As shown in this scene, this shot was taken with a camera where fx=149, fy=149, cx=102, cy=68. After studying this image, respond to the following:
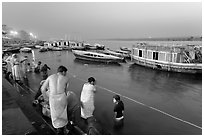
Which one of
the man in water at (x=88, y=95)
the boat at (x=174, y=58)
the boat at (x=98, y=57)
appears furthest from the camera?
the boat at (x=98, y=57)

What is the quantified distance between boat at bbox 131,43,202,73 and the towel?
19.9 meters

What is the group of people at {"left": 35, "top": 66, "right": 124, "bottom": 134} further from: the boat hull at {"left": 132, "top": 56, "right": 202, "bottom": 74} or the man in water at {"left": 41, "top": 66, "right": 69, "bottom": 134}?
the boat hull at {"left": 132, "top": 56, "right": 202, "bottom": 74}

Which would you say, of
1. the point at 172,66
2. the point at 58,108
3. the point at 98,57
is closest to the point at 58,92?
the point at 58,108

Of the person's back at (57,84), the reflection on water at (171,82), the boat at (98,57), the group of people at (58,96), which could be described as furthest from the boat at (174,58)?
the person's back at (57,84)

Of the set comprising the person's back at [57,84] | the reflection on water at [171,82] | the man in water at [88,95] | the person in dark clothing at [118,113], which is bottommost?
the reflection on water at [171,82]

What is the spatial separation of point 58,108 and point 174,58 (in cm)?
2058

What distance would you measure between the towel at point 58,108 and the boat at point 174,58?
19898 mm

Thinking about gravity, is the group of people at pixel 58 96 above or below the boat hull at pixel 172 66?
above

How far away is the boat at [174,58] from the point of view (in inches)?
776

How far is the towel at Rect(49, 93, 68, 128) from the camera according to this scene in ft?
11.8

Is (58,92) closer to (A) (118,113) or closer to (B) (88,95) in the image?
(B) (88,95)

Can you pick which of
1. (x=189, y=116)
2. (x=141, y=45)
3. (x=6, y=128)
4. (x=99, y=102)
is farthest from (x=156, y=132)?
(x=141, y=45)

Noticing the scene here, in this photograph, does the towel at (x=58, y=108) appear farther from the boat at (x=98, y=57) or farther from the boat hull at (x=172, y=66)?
the boat at (x=98, y=57)

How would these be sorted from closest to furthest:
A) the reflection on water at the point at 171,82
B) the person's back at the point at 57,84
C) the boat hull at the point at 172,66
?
the person's back at the point at 57,84, the reflection on water at the point at 171,82, the boat hull at the point at 172,66
